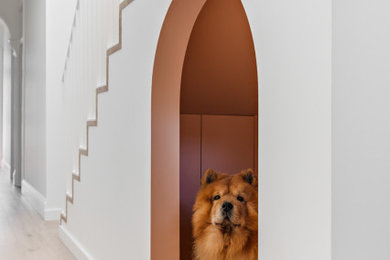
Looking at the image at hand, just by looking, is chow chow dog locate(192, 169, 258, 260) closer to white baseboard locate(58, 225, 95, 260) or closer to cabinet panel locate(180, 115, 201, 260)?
cabinet panel locate(180, 115, 201, 260)

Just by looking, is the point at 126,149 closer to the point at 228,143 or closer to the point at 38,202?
the point at 228,143

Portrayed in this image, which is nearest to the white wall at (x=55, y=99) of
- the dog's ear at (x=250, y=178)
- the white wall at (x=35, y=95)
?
the white wall at (x=35, y=95)

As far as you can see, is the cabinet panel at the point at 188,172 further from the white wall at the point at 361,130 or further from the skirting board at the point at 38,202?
the skirting board at the point at 38,202

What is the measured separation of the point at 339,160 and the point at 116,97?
161 cm

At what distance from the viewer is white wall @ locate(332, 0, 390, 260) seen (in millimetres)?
770

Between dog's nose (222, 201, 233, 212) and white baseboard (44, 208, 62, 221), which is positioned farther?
white baseboard (44, 208, 62, 221)

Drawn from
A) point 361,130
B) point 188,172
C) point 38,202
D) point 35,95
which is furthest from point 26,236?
point 361,130

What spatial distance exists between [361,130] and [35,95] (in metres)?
4.59

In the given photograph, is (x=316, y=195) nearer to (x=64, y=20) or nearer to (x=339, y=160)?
(x=339, y=160)

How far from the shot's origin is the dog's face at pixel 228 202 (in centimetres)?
161

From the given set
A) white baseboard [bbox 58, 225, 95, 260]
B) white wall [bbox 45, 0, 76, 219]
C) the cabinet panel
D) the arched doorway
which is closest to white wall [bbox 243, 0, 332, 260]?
the arched doorway

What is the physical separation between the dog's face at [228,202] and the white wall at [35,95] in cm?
294

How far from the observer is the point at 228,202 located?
163 cm

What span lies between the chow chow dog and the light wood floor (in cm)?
159
